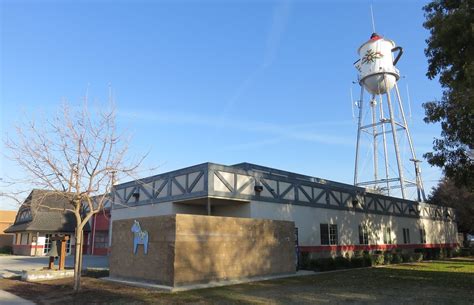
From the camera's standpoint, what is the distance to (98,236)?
135 ft

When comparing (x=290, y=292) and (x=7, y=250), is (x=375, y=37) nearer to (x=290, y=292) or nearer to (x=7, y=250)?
(x=290, y=292)

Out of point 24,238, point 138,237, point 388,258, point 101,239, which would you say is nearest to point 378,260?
point 388,258

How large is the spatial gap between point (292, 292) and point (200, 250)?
3902 mm

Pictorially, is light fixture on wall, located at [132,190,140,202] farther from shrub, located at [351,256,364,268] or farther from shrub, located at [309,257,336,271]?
shrub, located at [351,256,364,268]

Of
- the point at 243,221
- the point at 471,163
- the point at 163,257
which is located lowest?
the point at 163,257

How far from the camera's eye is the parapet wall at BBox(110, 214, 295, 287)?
14.8 m

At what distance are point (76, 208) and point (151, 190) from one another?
377 inches

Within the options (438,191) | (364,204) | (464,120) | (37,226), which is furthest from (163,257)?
(438,191)

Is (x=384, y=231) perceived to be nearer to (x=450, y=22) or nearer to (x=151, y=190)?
(x=151, y=190)

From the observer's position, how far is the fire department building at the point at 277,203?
21.1 meters

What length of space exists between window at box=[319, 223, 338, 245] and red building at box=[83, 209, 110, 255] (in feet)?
74.8

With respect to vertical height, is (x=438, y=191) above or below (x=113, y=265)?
above

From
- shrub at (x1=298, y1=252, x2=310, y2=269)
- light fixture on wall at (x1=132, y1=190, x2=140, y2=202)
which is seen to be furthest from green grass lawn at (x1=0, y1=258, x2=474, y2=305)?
light fixture on wall at (x1=132, y1=190, x2=140, y2=202)

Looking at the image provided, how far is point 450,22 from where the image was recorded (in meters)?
13.2
